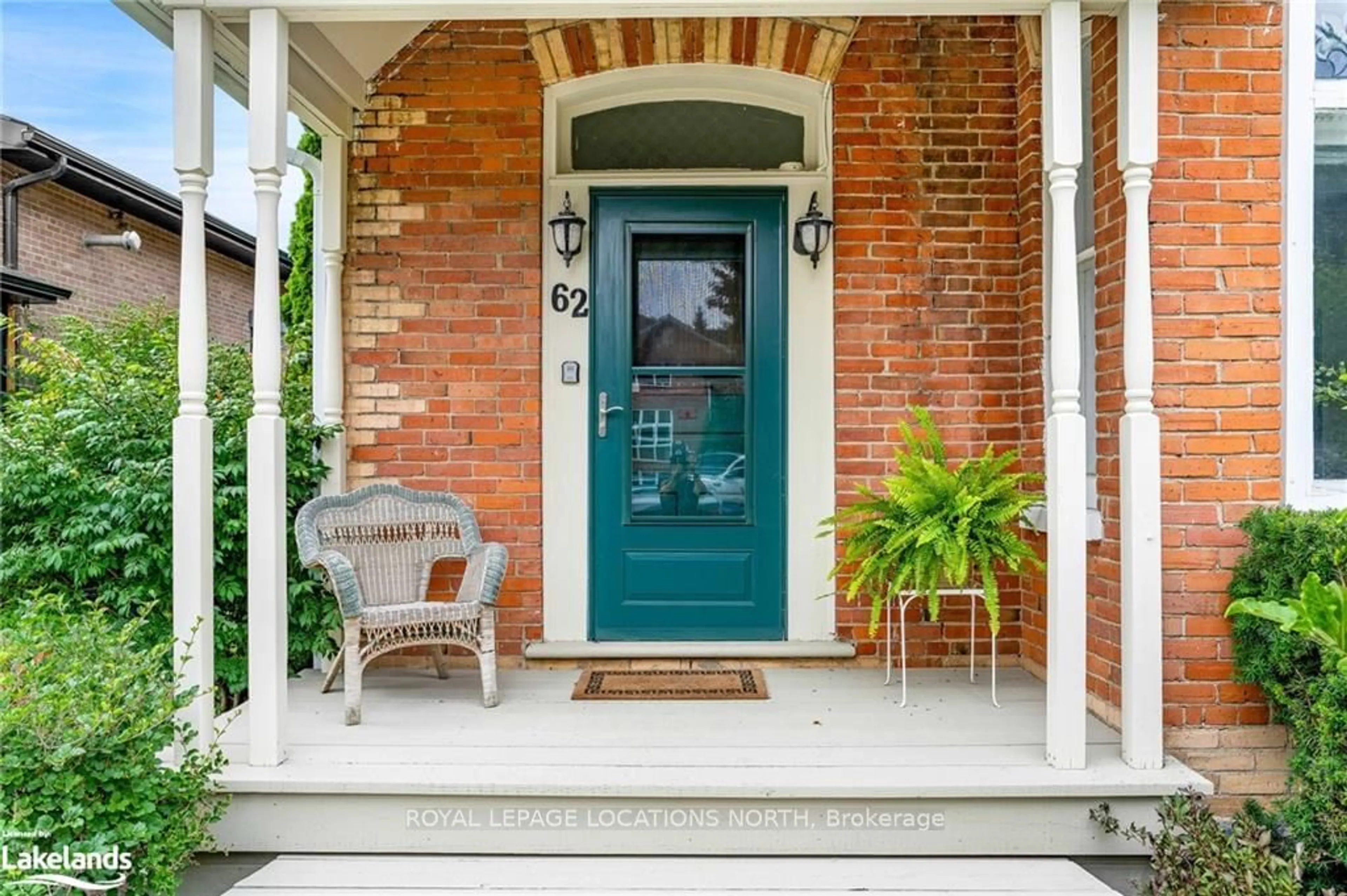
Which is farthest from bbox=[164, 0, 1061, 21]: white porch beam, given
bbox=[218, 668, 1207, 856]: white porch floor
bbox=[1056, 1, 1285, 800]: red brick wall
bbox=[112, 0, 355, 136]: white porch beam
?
bbox=[218, 668, 1207, 856]: white porch floor

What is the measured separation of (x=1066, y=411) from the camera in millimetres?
2539

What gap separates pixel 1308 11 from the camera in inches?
107

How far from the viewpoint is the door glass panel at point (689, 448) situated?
389 cm

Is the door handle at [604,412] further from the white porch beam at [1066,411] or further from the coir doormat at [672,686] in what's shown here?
the white porch beam at [1066,411]

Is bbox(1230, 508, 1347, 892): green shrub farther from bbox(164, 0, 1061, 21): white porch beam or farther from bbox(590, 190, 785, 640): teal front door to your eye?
bbox(590, 190, 785, 640): teal front door

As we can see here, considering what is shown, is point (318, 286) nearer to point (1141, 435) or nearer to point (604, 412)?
point (604, 412)

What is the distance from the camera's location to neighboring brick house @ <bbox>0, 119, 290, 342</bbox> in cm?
686

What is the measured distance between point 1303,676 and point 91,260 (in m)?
8.73

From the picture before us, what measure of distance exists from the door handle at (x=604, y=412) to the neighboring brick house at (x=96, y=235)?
4892 millimetres

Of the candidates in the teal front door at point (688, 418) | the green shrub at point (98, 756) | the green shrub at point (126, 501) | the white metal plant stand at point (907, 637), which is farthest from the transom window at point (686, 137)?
the green shrub at point (98, 756)

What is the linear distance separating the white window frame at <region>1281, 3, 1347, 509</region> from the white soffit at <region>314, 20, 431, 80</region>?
287 cm

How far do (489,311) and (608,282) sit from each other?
52 centimetres

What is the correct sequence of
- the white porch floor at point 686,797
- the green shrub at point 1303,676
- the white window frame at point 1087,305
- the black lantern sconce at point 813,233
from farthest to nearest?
the black lantern sconce at point 813,233
the white window frame at point 1087,305
the white porch floor at point 686,797
the green shrub at point 1303,676

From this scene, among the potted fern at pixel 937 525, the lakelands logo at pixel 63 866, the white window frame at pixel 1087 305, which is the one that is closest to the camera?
the lakelands logo at pixel 63 866
